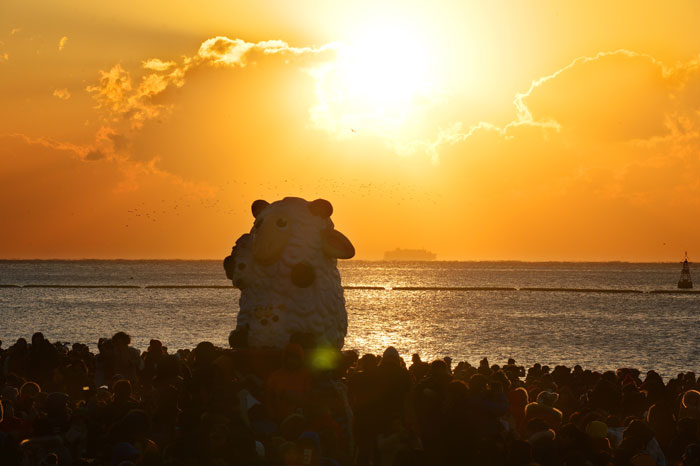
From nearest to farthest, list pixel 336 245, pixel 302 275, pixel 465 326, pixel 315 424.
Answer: pixel 315 424, pixel 302 275, pixel 336 245, pixel 465 326

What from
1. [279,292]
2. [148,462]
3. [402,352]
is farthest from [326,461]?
[402,352]

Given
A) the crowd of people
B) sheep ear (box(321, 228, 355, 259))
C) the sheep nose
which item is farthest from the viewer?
sheep ear (box(321, 228, 355, 259))

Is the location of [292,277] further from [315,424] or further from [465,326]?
[465,326]

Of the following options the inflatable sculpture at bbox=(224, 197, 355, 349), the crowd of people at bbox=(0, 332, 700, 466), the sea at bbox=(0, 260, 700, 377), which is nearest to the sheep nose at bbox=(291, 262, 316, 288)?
the inflatable sculpture at bbox=(224, 197, 355, 349)

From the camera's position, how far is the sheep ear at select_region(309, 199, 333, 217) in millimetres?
14281

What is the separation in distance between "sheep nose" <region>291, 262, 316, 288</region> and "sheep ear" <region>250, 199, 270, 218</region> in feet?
4.78

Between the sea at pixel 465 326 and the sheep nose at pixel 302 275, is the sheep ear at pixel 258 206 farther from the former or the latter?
the sea at pixel 465 326

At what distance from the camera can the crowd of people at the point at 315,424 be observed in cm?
919

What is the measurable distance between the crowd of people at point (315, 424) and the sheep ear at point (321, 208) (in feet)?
7.79

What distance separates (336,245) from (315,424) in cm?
446

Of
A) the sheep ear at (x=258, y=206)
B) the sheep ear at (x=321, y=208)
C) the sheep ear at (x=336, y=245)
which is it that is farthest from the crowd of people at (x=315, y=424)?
the sheep ear at (x=258, y=206)

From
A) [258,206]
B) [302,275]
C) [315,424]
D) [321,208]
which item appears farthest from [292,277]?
[315,424]

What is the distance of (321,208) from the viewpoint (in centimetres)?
1428

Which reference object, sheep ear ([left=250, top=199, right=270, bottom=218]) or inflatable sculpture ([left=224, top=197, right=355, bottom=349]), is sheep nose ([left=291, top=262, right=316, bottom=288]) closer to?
inflatable sculpture ([left=224, top=197, right=355, bottom=349])
